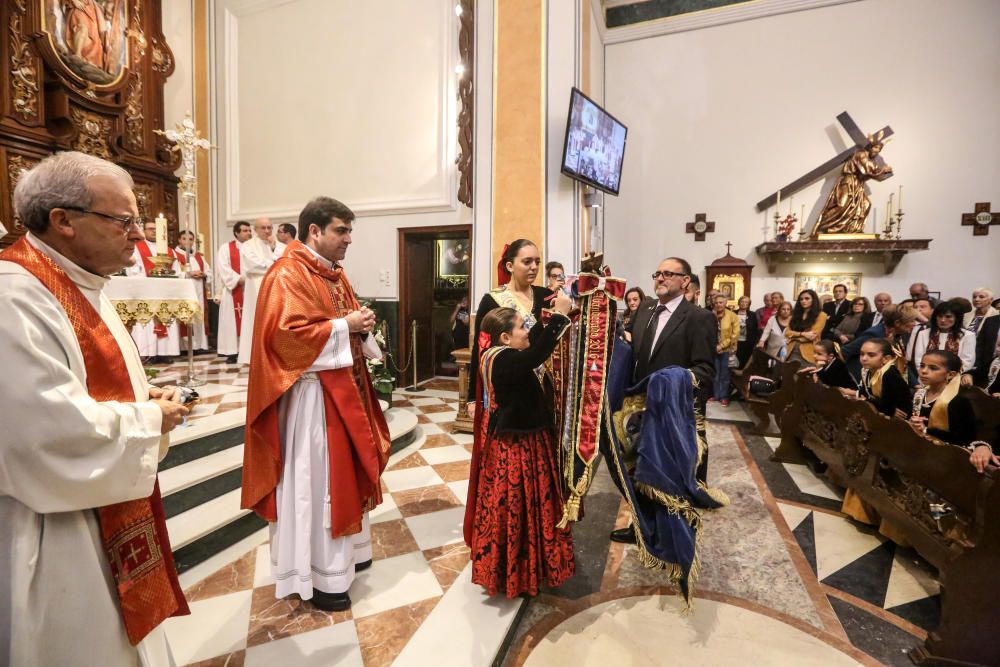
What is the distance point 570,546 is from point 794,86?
949cm

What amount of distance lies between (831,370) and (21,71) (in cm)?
993

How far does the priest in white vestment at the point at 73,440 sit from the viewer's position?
104 cm

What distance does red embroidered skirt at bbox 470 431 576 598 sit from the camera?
7.38ft

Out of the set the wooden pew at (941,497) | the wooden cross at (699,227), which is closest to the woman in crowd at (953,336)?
the wooden pew at (941,497)

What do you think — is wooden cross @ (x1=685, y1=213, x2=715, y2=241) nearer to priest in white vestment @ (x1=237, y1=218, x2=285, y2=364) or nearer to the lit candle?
priest in white vestment @ (x1=237, y1=218, x2=285, y2=364)

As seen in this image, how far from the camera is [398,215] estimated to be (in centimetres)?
744

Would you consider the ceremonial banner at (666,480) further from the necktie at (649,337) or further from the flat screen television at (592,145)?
the flat screen television at (592,145)

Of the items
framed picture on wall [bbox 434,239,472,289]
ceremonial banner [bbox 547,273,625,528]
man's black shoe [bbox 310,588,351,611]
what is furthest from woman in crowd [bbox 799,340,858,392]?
framed picture on wall [bbox 434,239,472,289]

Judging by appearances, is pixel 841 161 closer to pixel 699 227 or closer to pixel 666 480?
pixel 699 227

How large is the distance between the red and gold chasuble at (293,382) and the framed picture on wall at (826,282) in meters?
8.68

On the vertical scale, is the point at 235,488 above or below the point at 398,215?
below

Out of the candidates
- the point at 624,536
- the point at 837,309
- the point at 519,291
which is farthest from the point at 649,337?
the point at 837,309

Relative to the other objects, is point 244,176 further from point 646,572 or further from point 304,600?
point 646,572

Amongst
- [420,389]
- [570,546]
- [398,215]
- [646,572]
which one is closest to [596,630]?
[570,546]
